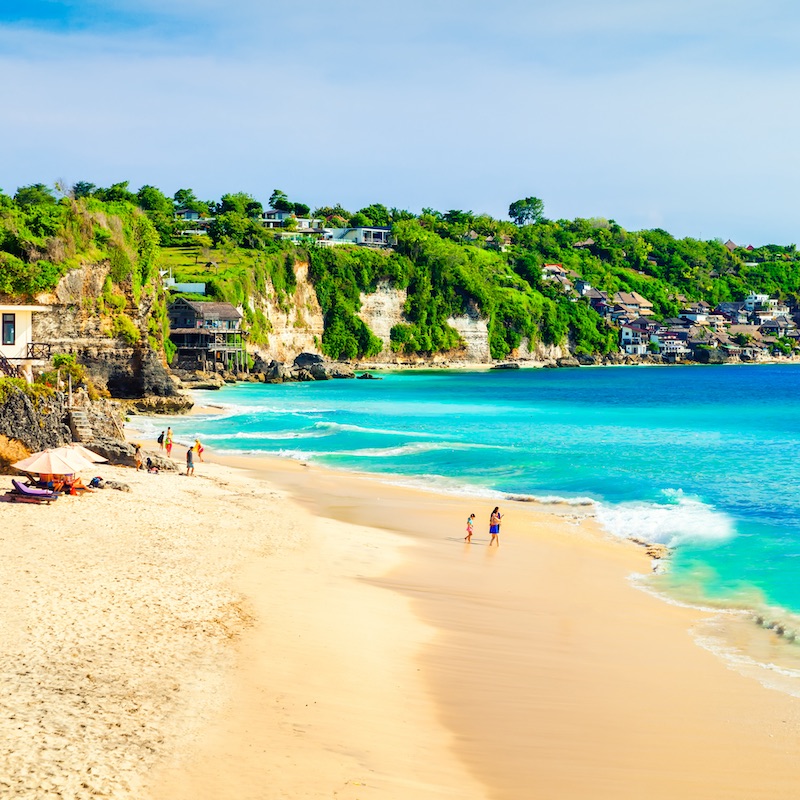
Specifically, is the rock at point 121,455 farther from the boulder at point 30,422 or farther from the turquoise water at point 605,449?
the turquoise water at point 605,449

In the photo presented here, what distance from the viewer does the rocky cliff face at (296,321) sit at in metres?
101

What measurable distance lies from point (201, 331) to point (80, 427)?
55510 mm

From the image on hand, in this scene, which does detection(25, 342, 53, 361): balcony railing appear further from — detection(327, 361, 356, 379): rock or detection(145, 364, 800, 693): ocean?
detection(327, 361, 356, 379): rock

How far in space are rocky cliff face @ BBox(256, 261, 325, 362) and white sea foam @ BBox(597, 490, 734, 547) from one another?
74.4m

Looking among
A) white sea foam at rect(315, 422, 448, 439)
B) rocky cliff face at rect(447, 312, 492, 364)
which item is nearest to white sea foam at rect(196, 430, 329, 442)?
white sea foam at rect(315, 422, 448, 439)

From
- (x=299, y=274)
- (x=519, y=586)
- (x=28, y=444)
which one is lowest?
(x=519, y=586)

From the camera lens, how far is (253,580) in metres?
16.9

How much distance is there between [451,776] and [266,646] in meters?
4.40

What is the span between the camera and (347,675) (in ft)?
40.4

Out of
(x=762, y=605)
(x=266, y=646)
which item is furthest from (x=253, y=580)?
(x=762, y=605)

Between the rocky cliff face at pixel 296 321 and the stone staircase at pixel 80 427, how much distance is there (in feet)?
219

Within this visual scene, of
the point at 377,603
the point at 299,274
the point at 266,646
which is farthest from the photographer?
the point at 299,274

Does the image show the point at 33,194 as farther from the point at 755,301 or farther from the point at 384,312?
the point at 755,301

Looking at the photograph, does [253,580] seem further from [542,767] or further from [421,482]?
[421,482]
